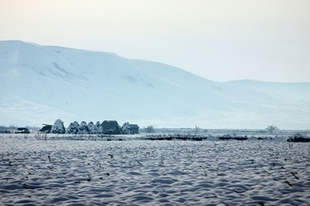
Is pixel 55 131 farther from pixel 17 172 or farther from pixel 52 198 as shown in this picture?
pixel 52 198

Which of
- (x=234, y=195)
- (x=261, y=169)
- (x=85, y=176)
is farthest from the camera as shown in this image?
(x=261, y=169)

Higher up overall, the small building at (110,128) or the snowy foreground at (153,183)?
the small building at (110,128)

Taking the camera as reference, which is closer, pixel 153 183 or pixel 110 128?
pixel 153 183

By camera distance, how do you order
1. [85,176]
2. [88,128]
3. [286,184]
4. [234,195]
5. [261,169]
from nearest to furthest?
[234,195] → [286,184] → [85,176] → [261,169] → [88,128]

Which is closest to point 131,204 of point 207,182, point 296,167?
point 207,182

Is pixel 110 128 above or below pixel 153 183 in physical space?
above

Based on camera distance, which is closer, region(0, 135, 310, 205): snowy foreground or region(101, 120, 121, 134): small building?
region(0, 135, 310, 205): snowy foreground

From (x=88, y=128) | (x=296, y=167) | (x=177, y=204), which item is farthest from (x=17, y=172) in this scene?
(x=88, y=128)

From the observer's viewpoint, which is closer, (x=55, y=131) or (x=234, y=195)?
(x=234, y=195)

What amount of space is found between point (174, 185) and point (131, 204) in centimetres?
533

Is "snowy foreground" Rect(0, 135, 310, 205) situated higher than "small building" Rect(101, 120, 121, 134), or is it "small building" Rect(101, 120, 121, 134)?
"small building" Rect(101, 120, 121, 134)

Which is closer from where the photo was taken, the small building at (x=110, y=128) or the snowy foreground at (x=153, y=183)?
the snowy foreground at (x=153, y=183)

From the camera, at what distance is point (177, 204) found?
19891 millimetres

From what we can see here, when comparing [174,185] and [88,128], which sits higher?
[88,128]
